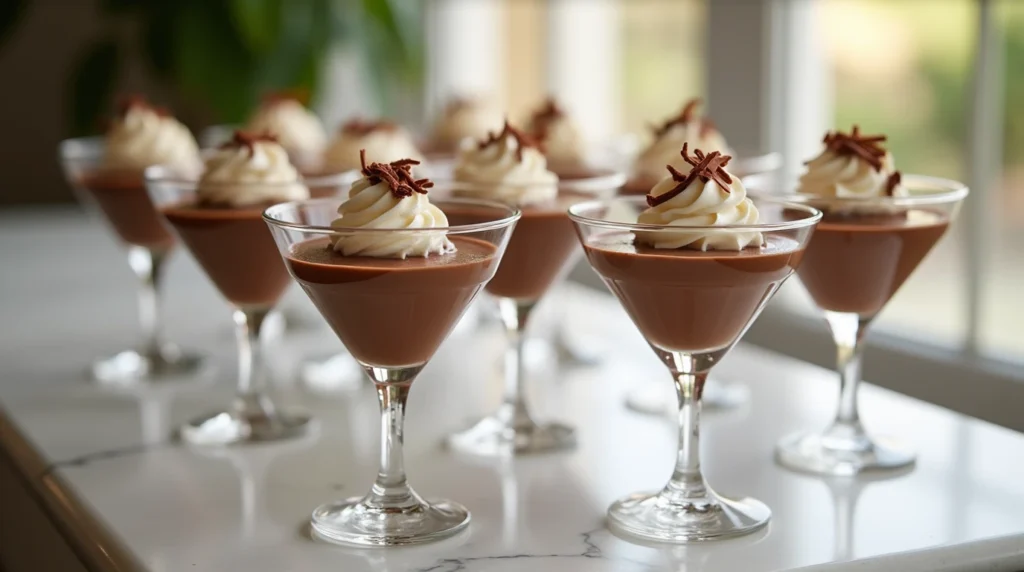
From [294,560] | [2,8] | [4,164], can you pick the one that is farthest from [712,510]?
[4,164]

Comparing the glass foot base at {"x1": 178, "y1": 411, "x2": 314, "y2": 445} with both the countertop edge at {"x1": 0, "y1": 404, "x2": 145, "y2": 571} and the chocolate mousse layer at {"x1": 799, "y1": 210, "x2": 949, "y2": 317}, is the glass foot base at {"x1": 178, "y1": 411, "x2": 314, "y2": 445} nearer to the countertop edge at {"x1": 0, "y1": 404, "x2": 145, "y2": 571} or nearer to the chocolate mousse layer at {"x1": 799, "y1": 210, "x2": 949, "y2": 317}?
the countertop edge at {"x1": 0, "y1": 404, "x2": 145, "y2": 571}

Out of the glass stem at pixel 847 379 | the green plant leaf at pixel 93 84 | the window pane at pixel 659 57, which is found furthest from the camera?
the green plant leaf at pixel 93 84

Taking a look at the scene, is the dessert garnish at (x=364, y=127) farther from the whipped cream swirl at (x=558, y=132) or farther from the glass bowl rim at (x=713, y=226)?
the glass bowl rim at (x=713, y=226)

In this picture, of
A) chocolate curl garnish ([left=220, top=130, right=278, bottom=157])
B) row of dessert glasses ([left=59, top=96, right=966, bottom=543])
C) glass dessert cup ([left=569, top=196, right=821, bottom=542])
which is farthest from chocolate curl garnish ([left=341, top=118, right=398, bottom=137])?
glass dessert cup ([left=569, top=196, right=821, bottom=542])

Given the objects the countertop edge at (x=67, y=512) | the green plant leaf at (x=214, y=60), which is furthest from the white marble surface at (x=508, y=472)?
the green plant leaf at (x=214, y=60)

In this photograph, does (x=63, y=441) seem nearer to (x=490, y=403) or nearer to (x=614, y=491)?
(x=490, y=403)

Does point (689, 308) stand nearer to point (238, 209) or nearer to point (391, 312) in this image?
point (391, 312)

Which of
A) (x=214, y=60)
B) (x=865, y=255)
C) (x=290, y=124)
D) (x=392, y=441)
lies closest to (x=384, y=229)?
(x=392, y=441)
